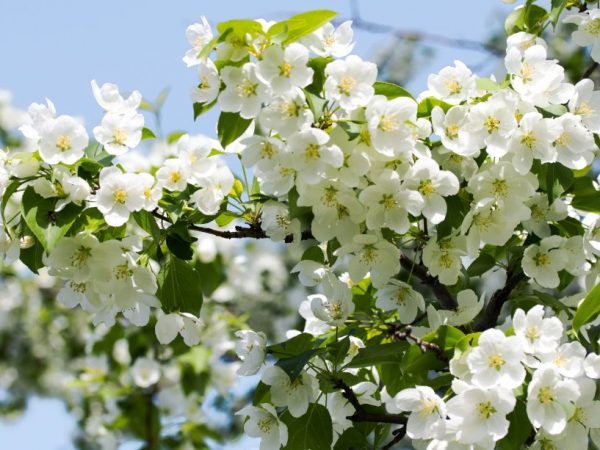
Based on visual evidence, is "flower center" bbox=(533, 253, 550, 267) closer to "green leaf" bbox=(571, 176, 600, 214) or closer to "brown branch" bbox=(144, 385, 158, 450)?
"green leaf" bbox=(571, 176, 600, 214)

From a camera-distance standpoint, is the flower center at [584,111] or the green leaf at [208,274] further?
the green leaf at [208,274]

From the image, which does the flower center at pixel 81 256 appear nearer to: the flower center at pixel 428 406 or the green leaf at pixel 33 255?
the green leaf at pixel 33 255

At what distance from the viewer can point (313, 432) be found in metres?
1.88

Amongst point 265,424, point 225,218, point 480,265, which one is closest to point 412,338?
point 480,265

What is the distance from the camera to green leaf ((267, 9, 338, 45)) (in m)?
1.68

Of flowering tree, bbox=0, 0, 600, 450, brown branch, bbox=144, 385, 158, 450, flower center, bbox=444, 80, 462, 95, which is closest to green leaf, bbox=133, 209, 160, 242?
flowering tree, bbox=0, 0, 600, 450

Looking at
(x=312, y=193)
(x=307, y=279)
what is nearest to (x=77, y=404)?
(x=307, y=279)

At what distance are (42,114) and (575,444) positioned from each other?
42.7 inches

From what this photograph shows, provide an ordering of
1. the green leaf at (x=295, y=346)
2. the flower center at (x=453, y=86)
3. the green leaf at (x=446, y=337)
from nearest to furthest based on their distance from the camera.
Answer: the green leaf at (x=446, y=337), the flower center at (x=453, y=86), the green leaf at (x=295, y=346)

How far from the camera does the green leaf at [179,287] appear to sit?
190 cm

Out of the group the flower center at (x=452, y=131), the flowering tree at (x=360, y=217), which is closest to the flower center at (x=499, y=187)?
the flowering tree at (x=360, y=217)

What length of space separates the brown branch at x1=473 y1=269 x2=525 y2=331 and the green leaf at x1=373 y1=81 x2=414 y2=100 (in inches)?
18.3

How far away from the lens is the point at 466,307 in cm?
188

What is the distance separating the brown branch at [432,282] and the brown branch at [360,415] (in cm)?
25
